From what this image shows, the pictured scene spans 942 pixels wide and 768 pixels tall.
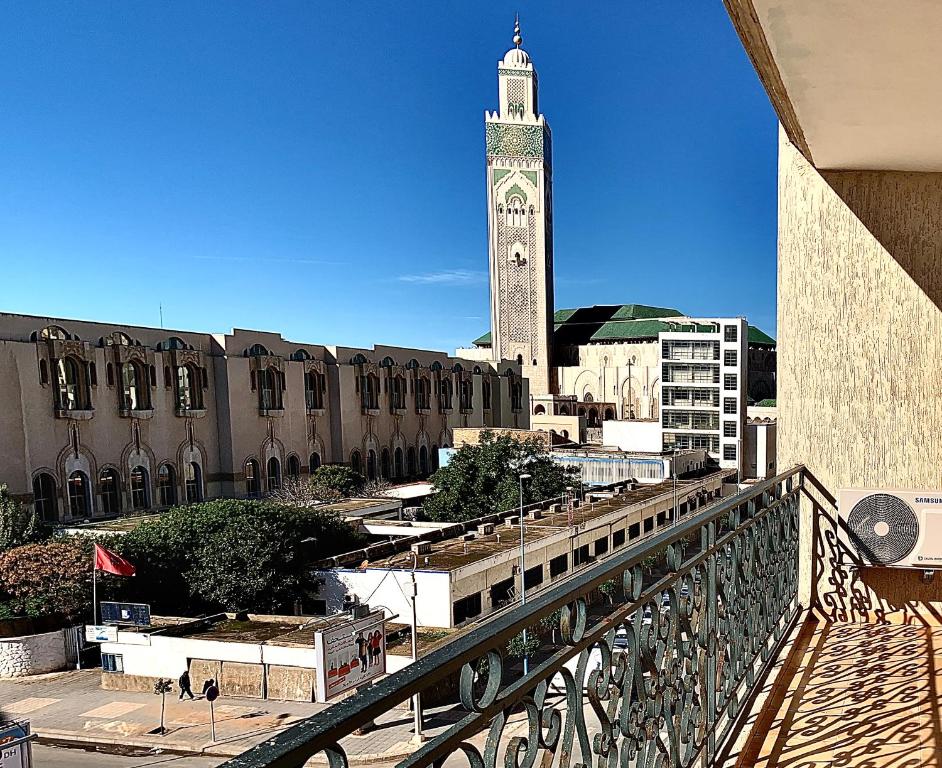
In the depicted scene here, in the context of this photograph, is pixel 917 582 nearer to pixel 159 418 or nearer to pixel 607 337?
pixel 159 418

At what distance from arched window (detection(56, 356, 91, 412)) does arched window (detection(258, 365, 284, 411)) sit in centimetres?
663

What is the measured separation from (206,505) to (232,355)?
11825 mm

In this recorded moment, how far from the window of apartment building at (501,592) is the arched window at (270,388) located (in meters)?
16.6

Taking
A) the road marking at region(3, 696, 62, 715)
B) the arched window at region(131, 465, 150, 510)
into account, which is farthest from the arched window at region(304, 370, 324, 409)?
the road marking at region(3, 696, 62, 715)

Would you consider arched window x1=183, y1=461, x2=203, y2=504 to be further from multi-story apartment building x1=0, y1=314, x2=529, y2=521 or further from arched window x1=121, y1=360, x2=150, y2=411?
arched window x1=121, y1=360, x2=150, y2=411

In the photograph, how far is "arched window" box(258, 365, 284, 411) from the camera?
87.0 feet

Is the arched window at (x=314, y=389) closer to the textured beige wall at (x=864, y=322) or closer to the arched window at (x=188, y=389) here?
the arched window at (x=188, y=389)

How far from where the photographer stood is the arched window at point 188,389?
23969 mm

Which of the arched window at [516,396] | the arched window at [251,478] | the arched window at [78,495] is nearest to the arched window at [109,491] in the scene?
the arched window at [78,495]

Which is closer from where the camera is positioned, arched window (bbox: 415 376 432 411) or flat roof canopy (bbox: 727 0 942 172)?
flat roof canopy (bbox: 727 0 942 172)

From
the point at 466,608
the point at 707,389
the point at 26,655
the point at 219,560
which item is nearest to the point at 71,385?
the point at 26,655

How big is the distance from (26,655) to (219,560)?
11.6 feet

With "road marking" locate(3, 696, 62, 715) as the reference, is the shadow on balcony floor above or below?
above

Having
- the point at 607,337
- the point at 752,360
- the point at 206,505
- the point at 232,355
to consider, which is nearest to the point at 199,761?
the point at 206,505
